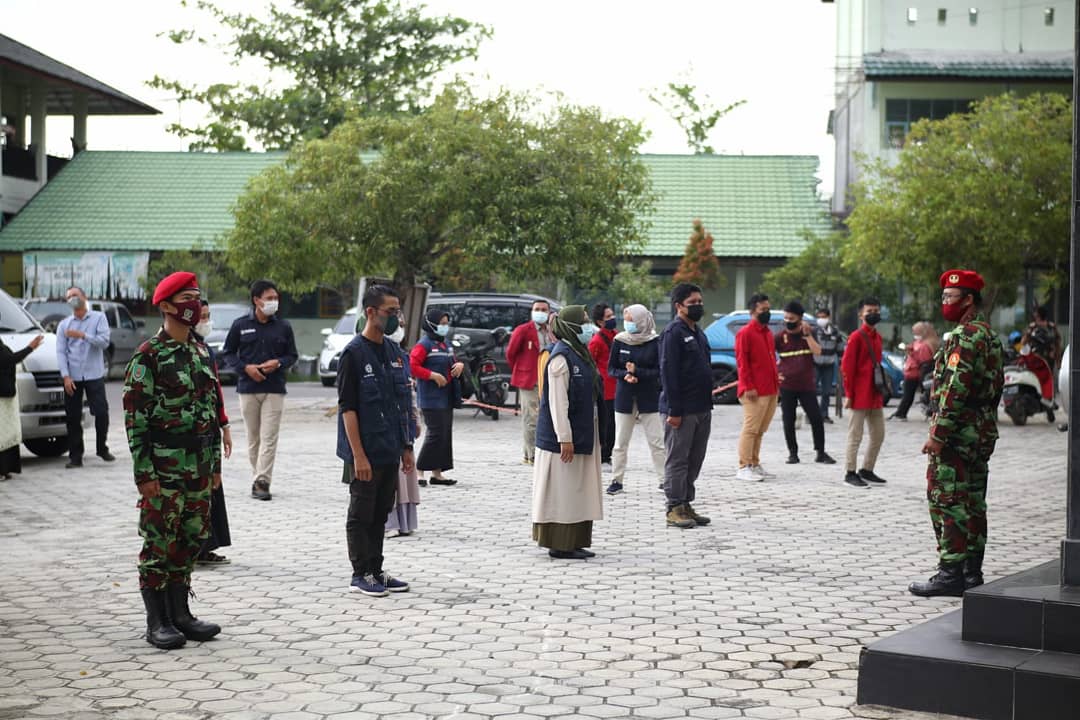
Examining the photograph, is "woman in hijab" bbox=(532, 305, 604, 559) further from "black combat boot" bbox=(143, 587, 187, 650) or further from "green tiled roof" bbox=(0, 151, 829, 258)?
"green tiled roof" bbox=(0, 151, 829, 258)

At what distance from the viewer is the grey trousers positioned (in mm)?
10789

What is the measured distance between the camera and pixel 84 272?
38.1 m

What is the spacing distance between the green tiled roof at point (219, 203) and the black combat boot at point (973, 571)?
94.8 ft

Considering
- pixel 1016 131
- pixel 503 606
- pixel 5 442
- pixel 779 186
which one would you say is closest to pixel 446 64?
pixel 779 186

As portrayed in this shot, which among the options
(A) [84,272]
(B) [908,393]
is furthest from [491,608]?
(A) [84,272]

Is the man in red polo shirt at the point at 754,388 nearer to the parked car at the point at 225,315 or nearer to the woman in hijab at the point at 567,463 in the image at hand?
the woman in hijab at the point at 567,463

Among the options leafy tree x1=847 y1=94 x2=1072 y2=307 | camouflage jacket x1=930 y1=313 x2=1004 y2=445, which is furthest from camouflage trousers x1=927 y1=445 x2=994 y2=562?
leafy tree x1=847 y1=94 x2=1072 y2=307

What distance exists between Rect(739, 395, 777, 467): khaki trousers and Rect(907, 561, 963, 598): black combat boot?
5.86 m

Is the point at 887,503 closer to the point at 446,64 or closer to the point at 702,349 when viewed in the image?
the point at 702,349

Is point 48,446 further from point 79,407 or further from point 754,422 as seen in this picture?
point 754,422

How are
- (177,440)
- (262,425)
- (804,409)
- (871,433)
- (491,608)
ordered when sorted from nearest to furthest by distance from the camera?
1. (177,440)
2. (491,608)
3. (262,425)
4. (871,433)
5. (804,409)

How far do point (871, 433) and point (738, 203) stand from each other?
1023 inches

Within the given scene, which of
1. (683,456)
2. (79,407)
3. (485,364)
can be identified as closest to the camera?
(683,456)

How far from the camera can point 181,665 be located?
20.9ft
